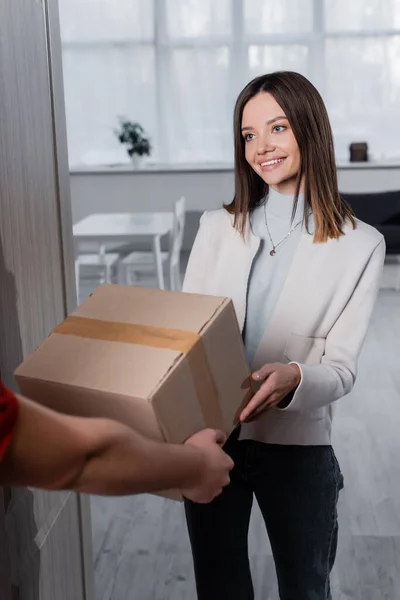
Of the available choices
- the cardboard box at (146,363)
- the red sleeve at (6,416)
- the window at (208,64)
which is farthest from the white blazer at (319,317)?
the window at (208,64)

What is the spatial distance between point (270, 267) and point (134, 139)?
670cm

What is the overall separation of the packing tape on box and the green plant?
698 centimetres

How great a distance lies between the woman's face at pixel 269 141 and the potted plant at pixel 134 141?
6.63 meters

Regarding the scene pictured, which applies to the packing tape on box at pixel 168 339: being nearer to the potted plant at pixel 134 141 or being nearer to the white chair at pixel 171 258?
the white chair at pixel 171 258

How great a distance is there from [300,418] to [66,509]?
19.8 inches

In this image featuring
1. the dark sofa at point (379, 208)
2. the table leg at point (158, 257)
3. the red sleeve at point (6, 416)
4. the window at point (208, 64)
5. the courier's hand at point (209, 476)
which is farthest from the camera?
the window at point (208, 64)

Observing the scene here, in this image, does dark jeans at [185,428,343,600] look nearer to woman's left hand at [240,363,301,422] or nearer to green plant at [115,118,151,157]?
woman's left hand at [240,363,301,422]

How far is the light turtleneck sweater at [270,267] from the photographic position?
1.44 metres

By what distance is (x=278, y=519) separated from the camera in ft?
4.83

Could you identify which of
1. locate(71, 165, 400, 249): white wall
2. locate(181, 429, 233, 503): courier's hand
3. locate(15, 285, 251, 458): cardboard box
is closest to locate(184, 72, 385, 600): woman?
locate(15, 285, 251, 458): cardboard box

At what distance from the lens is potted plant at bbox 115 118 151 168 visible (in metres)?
7.92

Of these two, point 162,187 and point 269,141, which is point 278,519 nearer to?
point 269,141

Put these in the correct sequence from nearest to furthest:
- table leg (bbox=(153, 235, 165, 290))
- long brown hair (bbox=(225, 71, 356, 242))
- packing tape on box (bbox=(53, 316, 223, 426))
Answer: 1. packing tape on box (bbox=(53, 316, 223, 426))
2. long brown hair (bbox=(225, 71, 356, 242))
3. table leg (bbox=(153, 235, 165, 290))

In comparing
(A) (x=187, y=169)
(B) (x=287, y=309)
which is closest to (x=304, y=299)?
(B) (x=287, y=309)
